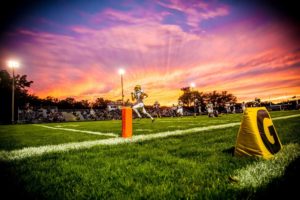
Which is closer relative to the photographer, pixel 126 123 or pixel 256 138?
pixel 256 138

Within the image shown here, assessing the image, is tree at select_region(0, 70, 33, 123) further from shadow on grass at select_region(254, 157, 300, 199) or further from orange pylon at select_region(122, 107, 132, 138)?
shadow on grass at select_region(254, 157, 300, 199)

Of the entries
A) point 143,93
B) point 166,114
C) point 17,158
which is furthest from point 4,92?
point 17,158

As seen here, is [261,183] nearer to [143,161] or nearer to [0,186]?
[143,161]

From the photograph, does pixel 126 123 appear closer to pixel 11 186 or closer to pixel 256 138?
pixel 256 138

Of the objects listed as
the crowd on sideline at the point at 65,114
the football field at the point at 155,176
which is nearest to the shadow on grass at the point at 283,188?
the football field at the point at 155,176

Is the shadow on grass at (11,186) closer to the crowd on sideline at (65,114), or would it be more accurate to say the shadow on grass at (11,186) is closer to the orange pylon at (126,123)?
the orange pylon at (126,123)

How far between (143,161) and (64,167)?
3.67 feet

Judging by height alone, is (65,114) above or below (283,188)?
above

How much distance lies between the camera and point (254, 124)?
10.4 feet

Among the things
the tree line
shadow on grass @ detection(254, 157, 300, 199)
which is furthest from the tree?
shadow on grass @ detection(254, 157, 300, 199)

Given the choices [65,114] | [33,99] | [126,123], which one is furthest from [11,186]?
[33,99]

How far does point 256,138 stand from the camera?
3.07 m

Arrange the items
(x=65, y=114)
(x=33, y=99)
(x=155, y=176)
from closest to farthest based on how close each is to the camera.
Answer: (x=155, y=176), (x=65, y=114), (x=33, y=99)

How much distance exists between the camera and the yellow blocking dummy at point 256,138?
3076 millimetres
